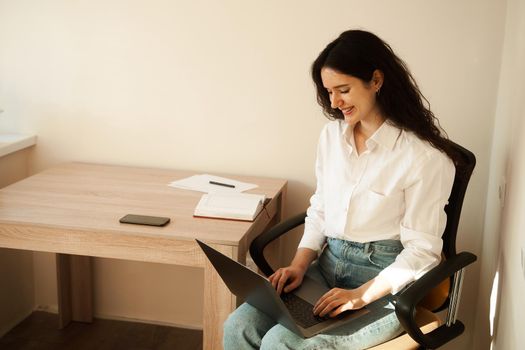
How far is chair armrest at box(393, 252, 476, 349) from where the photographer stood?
60.1 inches

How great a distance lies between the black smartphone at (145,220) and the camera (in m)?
1.91

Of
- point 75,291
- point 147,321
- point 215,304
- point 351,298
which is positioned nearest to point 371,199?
point 351,298

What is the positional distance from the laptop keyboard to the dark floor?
3.07ft

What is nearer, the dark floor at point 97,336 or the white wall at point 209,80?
the white wall at point 209,80

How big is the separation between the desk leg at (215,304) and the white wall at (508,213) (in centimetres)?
73

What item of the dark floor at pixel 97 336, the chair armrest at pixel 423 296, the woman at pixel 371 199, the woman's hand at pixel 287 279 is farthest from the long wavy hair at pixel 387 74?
the dark floor at pixel 97 336

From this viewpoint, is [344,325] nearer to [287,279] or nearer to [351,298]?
[351,298]

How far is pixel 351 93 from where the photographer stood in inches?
68.4

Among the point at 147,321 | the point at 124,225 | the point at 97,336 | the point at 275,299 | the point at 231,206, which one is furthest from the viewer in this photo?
the point at 147,321

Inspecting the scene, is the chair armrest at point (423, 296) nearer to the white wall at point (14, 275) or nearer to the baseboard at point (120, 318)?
the baseboard at point (120, 318)

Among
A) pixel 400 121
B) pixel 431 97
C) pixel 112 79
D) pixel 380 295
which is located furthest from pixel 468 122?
pixel 112 79

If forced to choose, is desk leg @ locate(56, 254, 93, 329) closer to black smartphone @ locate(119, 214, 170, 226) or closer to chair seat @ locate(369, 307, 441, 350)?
black smartphone @ locate(119, 214, 170, 226)

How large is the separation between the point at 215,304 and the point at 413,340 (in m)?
0.56

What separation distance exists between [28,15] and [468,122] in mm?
1737
